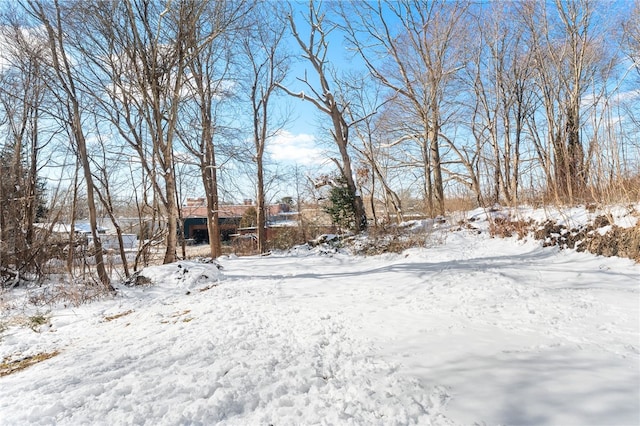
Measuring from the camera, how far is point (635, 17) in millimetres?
10312

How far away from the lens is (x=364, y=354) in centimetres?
261

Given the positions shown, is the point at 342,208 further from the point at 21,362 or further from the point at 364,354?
the point at 21,362

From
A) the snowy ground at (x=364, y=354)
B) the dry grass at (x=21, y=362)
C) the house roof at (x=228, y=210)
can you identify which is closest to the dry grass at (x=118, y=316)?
the snowy ground at (x=364, y=354)

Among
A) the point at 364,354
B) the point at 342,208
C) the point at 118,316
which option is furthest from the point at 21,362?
the point at 342,208

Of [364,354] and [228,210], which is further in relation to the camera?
[228,210]

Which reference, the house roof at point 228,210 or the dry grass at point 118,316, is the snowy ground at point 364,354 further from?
the house roof at point 228,210

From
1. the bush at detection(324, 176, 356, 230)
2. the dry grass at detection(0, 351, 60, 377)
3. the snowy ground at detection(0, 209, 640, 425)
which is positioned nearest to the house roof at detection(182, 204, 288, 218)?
the bush at detection(324, 176, 356, 230)

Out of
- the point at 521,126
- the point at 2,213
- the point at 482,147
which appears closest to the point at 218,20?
the point at 2,213

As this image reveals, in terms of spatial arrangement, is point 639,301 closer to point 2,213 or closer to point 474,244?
point 474,244

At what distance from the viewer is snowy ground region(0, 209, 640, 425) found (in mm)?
1834

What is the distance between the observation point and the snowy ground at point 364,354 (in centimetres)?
183

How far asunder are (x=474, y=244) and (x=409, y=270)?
8.26ft

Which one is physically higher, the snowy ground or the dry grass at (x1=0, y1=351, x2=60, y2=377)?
the snowy ground

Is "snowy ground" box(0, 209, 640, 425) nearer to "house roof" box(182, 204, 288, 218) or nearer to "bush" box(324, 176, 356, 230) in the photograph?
"bush" box(324, 176, 356, 230)
